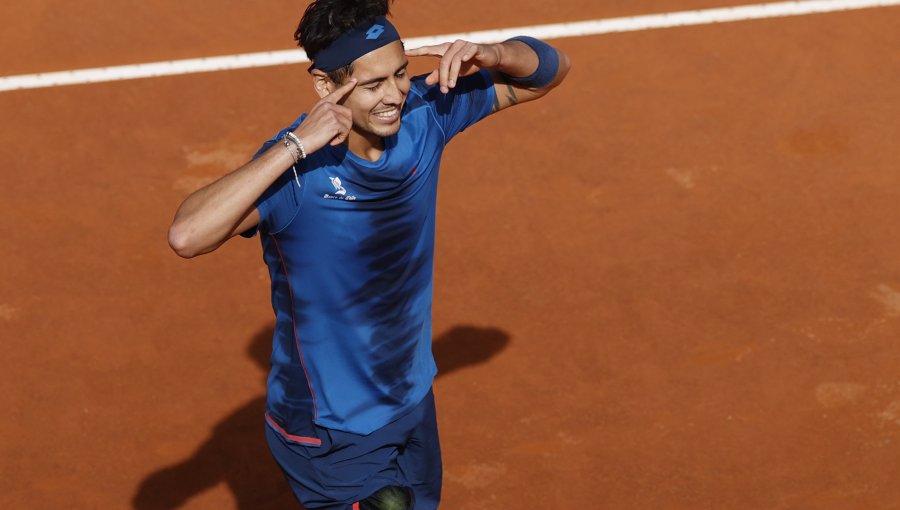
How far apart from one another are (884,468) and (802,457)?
0.42 meters

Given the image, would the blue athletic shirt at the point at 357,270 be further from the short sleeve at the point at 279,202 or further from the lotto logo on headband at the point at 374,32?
the lotto logo on headband at the point at 374,32

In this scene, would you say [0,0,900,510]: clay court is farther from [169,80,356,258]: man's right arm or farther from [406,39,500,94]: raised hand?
[169,80,356,258]: man's right arm

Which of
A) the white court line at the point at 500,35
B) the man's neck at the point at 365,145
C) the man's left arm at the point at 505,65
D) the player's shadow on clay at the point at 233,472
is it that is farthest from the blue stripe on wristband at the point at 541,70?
the white court line at the point at 500,35

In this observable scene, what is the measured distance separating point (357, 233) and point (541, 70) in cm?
122

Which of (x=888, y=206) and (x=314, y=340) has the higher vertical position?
(x=314, y=340)

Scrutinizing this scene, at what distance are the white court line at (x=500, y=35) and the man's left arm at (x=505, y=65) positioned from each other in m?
5.13

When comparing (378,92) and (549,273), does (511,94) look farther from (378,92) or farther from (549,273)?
(549,273)

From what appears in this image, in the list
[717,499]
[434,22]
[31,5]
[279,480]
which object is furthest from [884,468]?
[31,5]

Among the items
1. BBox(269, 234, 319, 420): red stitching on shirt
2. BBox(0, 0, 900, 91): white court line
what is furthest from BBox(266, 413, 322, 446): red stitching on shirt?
BBox(0, 0, 900, 91): white court line

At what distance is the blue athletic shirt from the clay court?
1866 mm

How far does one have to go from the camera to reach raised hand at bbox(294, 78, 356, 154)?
520cm

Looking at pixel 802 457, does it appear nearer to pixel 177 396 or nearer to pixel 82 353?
pixel 177 396

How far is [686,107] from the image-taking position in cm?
1060

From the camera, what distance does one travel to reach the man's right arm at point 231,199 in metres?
5.12
